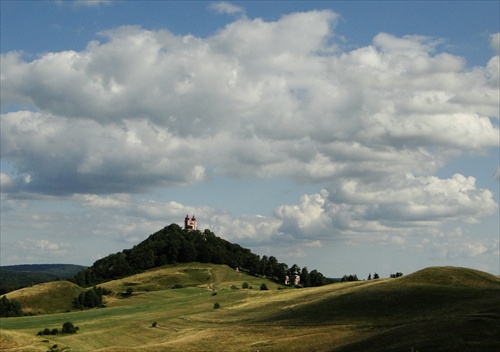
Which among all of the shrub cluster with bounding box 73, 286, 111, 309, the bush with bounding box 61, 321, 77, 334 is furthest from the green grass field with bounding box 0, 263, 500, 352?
the shrub cluster with bounding box 73, 286, 111, 309

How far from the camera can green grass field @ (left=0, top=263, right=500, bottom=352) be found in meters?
69.2

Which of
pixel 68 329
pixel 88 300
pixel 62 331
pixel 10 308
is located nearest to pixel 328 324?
pixel 68 329

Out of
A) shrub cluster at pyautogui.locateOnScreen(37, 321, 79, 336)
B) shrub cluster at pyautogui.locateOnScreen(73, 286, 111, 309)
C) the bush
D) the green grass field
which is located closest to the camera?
the green grass field

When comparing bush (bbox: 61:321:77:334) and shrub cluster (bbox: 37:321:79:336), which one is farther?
bush (bbox: 61:321:77:334)

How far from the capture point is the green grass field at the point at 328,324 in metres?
69.2

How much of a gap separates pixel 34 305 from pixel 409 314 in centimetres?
13629

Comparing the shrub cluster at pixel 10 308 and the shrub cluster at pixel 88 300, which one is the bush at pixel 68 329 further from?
the shrub cluster at pixel 88 300

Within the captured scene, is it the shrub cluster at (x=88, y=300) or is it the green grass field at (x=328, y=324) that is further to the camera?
the shrub cluster at (x=88, y=300)

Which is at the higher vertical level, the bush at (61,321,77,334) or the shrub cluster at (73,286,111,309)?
the shrub cluster at (73,286,111,309)

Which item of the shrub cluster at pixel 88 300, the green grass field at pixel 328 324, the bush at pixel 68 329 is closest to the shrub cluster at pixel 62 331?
the bush at pixel 68 329

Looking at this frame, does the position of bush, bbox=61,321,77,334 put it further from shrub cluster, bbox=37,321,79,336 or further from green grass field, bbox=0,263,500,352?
green grass field, bbox=0,263,500,352

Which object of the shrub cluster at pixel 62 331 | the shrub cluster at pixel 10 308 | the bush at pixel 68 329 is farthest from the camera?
the shrub cluster at pixel 10 308

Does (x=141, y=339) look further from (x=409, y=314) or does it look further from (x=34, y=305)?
(x=34, y=305)

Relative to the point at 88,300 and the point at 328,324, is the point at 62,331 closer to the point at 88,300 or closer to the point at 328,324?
the point at 328,324
